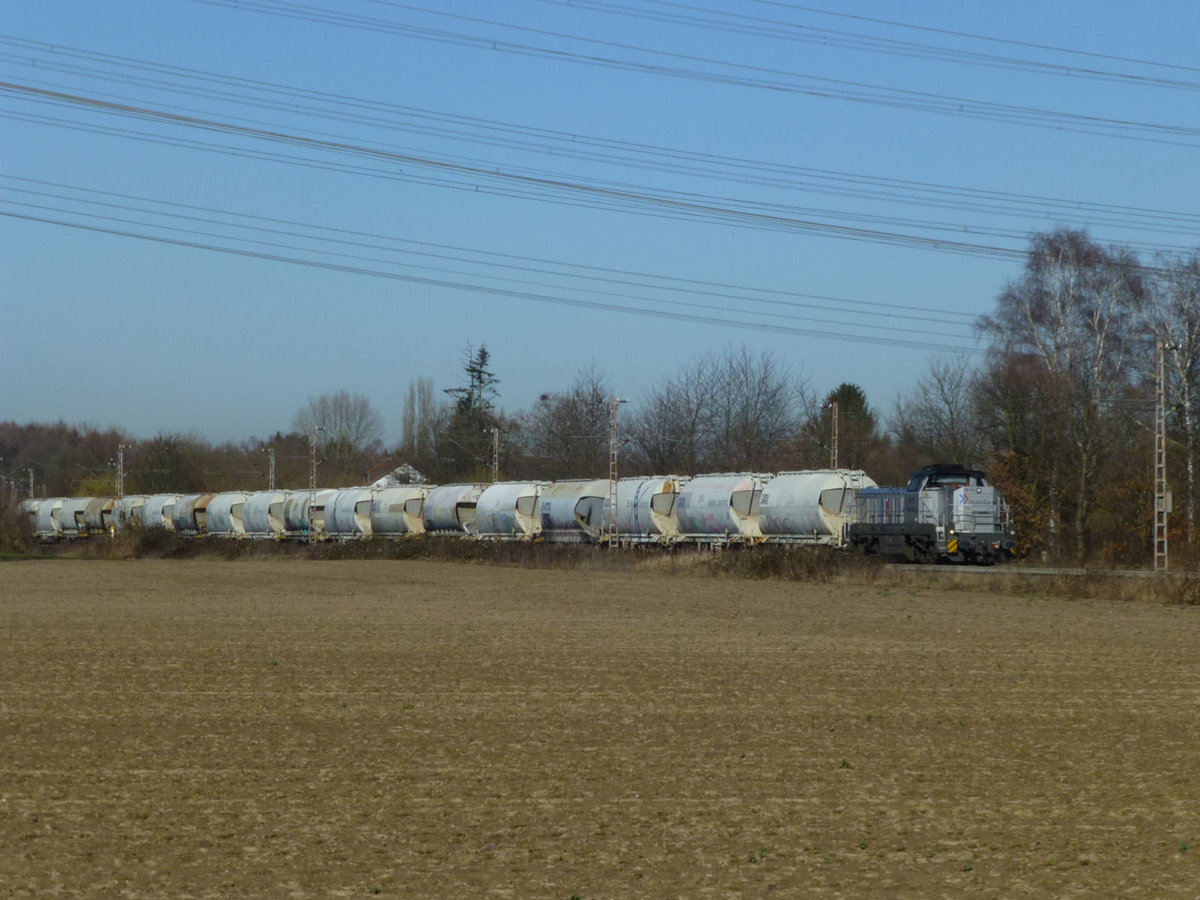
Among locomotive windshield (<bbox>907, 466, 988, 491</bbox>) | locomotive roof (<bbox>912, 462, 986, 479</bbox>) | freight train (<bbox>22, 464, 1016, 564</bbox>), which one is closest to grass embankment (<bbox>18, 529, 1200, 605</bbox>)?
freight train (<bbox>22, 464, 1016, 564</bbox>)

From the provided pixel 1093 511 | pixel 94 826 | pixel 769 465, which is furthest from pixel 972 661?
Answer: pixel 769 465

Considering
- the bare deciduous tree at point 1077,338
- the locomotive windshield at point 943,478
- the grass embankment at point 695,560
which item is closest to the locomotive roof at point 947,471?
the locomotive windshield at point 943,478

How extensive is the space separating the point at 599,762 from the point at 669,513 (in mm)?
39320

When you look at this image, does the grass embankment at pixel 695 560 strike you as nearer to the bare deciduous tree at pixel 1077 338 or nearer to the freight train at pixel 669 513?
the freight train at pixel 669 513

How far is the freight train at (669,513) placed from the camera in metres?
41.4

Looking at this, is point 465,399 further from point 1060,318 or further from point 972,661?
point 972,661

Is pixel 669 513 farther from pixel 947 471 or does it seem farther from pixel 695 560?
pixel 947 471

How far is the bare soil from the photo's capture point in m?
8.11

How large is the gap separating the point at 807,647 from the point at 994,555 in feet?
71.6

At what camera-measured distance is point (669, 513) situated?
50.8 metres

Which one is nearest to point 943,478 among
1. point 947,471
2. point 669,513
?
point 947,471

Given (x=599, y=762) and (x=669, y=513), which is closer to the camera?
(x=599, y=762)

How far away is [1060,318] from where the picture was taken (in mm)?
56156

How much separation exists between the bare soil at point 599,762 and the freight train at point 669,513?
658 inches
